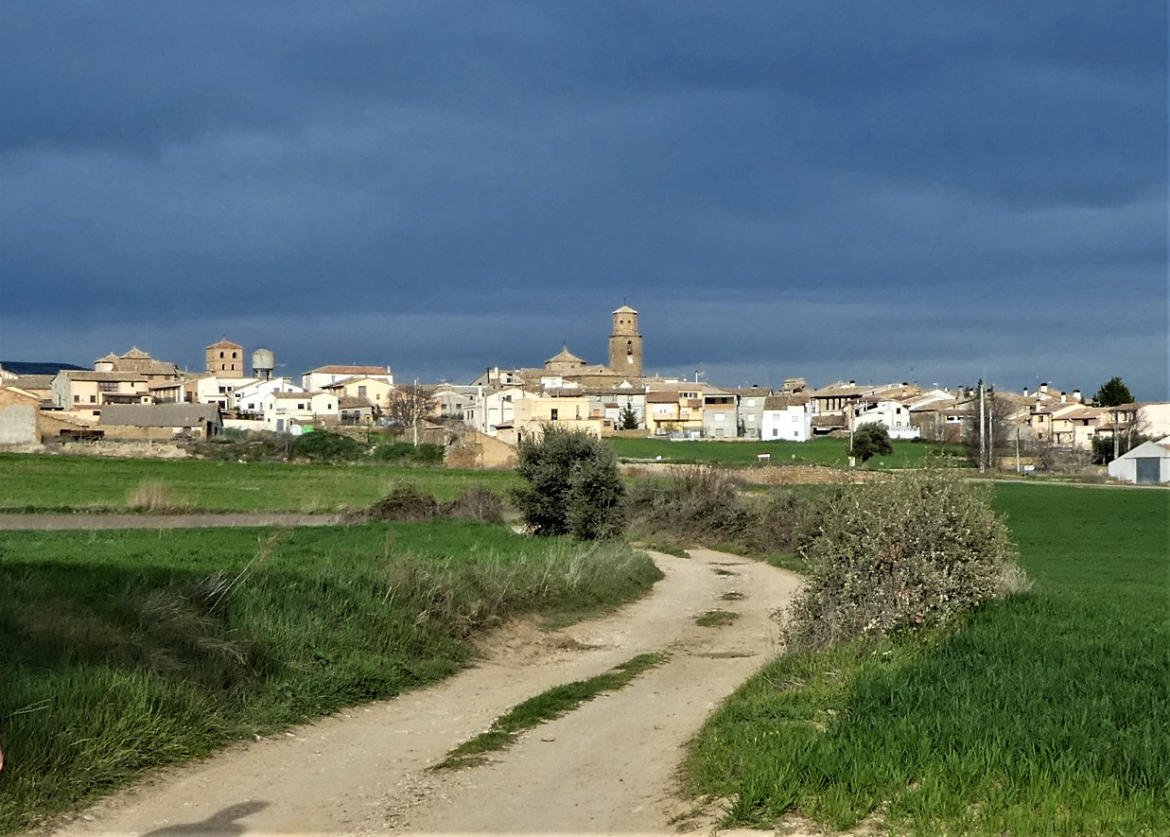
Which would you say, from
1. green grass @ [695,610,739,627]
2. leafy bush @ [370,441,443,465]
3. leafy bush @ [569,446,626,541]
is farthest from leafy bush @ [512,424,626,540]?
leafy bush @ [370,441,443,465]

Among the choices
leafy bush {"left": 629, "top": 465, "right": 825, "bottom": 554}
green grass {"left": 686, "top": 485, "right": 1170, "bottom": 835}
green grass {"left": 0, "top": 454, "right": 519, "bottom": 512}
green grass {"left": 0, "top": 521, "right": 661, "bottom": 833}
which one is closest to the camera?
green grass {"left": 686, "top": 485, "right": 1170, "bottom": 835}

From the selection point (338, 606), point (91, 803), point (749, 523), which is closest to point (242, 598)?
point (338, 606)

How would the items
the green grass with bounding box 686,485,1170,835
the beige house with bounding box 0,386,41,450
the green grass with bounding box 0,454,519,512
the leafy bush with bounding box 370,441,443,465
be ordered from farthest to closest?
the leafy bush with bounding box 370,441,443,465
the beige house with bounding box 0,386,41,450
the green grass with bounding box 0,454,519,512
the green grass with bounding box 686,485,1170,835

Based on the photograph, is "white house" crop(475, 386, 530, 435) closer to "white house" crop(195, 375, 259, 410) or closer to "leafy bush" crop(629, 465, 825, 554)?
"white house" crop(195, 375, 259, 410)

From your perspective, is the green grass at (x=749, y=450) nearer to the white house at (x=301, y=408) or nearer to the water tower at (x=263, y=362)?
the white house at (x=301, y=408)

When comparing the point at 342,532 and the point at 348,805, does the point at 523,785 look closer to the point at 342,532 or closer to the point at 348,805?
the point at 348,805

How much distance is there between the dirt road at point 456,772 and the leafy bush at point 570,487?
20.2 m

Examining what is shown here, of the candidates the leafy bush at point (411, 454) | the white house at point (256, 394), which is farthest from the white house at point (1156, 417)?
the white house at point (256, 394)

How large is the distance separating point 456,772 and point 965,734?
4373mm

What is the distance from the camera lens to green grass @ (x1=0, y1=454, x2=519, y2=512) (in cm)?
5269

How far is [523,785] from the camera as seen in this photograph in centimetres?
1019

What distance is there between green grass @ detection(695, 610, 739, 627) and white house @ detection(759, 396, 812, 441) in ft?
423

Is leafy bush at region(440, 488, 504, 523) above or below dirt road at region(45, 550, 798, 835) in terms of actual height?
above

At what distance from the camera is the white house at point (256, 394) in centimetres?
14362
